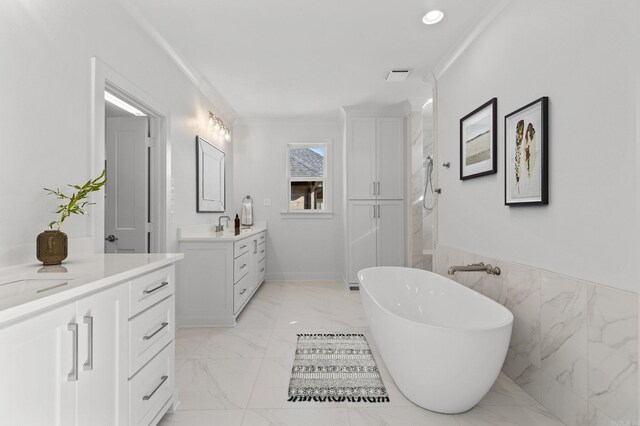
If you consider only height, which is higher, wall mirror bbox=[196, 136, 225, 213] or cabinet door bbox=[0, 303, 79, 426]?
wall mirror bbox=[196, 136, 225, 213]

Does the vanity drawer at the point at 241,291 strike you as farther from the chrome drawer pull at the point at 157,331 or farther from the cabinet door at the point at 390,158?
the cabinet door at the point at 390,158

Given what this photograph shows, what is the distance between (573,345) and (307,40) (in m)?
2.73

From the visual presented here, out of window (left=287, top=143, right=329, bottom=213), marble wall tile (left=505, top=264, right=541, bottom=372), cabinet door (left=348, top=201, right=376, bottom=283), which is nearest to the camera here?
marble wall tile (left=505, top=264, right=541, bottom=372)

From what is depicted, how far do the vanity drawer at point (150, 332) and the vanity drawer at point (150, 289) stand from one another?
0.11ft

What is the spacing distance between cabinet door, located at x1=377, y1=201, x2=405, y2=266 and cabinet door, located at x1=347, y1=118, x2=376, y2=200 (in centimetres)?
32

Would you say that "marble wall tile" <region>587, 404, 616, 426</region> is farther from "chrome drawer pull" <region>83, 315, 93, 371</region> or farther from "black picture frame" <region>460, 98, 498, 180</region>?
"chrome drawer pull" <region>83, 315, 93, 371</region>

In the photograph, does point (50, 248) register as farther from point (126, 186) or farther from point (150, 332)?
point (126, 186)

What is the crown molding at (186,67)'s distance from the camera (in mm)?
2316

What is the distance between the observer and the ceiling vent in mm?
3344

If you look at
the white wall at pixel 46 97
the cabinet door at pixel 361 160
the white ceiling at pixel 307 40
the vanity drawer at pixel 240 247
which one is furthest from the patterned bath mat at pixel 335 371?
the white ceiling at pixel 307 40

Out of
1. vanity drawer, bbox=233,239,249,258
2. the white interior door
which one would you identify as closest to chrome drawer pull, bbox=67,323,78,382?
the white interior door

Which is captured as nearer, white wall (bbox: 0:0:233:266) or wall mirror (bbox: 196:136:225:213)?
white wall (bbox: 0:0:233:266)

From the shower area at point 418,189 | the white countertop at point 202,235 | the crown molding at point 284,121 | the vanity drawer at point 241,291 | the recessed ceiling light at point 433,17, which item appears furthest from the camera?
the crown molding at point 284,121

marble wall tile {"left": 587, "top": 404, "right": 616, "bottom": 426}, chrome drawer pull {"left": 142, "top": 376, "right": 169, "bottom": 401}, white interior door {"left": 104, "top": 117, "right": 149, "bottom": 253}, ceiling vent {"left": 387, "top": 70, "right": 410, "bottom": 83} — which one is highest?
ceiling vent {"left": 387, "top": 70, "right": 410, "bottom": 83}
